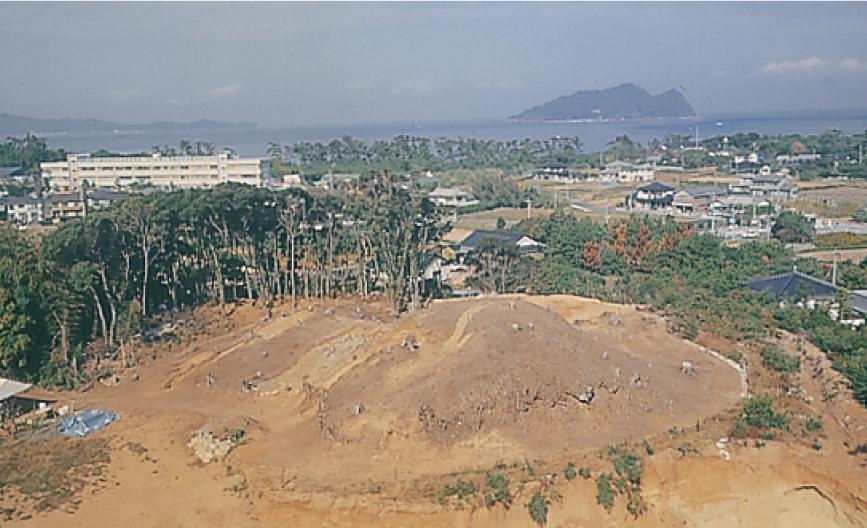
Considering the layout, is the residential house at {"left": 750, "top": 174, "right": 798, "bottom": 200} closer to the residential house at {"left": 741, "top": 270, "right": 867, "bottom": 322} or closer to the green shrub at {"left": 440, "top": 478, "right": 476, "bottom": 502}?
the residential house at {"left": 741, "top": 270, "right": 867, "bottom": 322}

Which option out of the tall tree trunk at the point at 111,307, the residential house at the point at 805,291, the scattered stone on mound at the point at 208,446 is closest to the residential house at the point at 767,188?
the residential house at the point at 805,291

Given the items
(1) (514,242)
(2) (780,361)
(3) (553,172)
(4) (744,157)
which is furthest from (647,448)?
(4) (744,157)

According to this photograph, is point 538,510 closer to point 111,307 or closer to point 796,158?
point 111,307

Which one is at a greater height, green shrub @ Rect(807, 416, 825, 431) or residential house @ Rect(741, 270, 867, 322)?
residential house @ Rect(741, 270, 867, 322)

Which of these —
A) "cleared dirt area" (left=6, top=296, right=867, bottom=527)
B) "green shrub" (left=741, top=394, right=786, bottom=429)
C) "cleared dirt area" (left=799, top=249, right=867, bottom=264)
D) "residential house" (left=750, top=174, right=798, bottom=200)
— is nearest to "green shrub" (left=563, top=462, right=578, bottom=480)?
"cleared dirt area" (left=6, top=296, right=867, bottom=527)

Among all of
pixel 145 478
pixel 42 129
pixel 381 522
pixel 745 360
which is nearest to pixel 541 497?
pixel 381 522

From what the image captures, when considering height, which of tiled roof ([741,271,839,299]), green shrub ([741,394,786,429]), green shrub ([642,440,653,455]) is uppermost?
tiled roof ([741,271,839,299])
